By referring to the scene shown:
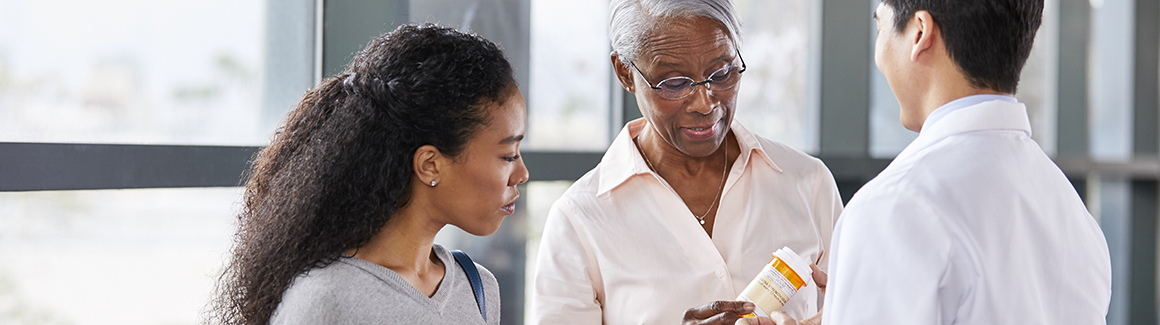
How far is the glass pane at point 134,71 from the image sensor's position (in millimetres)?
1432

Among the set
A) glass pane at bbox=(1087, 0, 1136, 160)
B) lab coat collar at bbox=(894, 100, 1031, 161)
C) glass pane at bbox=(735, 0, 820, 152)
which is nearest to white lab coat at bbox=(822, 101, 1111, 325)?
lab coat collar at bbox=(894, 100, 1031, 161)

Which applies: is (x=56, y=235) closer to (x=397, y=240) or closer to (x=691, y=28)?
(x=397, y=240)

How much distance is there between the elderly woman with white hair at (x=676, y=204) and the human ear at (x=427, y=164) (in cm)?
47

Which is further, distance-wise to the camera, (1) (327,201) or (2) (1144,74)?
(2) (1144,74)

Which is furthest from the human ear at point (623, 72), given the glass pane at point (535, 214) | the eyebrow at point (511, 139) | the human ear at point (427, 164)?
the glass pane at point (535, 214)

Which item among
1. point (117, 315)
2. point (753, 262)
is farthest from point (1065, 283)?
Result: point (117, 315)

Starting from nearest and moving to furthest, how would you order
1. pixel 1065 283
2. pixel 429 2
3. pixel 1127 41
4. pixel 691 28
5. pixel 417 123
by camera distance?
1. pixel 1065 283
2. pixel 417 123
3. pixel 691 28
4. pixel 429 2
5. pixel 1127 41

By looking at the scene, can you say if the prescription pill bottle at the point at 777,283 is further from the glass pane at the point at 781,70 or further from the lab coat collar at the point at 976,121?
the glass pane at the point at 781,70

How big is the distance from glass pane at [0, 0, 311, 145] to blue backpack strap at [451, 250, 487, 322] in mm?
813

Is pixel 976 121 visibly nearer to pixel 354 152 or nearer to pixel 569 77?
pixel 354 152

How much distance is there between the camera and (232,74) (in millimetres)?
1753

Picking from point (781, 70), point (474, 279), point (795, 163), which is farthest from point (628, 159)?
point (781, 70)

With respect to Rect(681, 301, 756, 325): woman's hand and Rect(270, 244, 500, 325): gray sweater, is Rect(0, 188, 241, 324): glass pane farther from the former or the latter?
Rect(681, 301, 756, 325): woman's hand

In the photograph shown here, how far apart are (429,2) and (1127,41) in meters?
4.55
